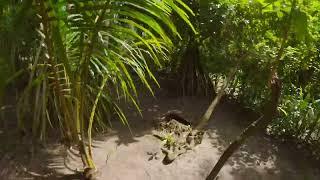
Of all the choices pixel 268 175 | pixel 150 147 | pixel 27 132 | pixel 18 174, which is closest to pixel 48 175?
pixel 18 174

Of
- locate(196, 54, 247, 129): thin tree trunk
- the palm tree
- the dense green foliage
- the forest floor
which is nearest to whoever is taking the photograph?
the palm tree

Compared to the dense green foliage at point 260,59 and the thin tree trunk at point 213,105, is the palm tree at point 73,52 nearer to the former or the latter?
the thin tree trunk at point 213,105

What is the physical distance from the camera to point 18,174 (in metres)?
3.39

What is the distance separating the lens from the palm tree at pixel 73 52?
8.41ft

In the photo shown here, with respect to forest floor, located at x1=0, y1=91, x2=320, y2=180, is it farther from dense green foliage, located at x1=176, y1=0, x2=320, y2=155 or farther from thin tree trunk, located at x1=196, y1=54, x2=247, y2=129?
dense green foliage, located at x1=176, y1=0, x2=320, y2=155

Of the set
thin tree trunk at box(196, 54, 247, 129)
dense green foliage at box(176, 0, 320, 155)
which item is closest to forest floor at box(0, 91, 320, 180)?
thin tree trunk at box(196, 54, 247, 129)

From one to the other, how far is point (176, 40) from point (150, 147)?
1.22 m

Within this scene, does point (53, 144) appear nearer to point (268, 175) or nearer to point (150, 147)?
point (150, 147)

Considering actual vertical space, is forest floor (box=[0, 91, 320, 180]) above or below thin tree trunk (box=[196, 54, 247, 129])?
below

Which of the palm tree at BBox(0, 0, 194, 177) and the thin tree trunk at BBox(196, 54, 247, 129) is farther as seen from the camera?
the thin tree trunk at BBox(196, 54, 247, 129)

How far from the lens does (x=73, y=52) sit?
3.00 meters

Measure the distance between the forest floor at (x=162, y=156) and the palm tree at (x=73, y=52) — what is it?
0.20 m

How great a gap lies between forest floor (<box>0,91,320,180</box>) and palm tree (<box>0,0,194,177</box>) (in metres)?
0.20

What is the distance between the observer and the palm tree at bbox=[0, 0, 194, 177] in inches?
101
